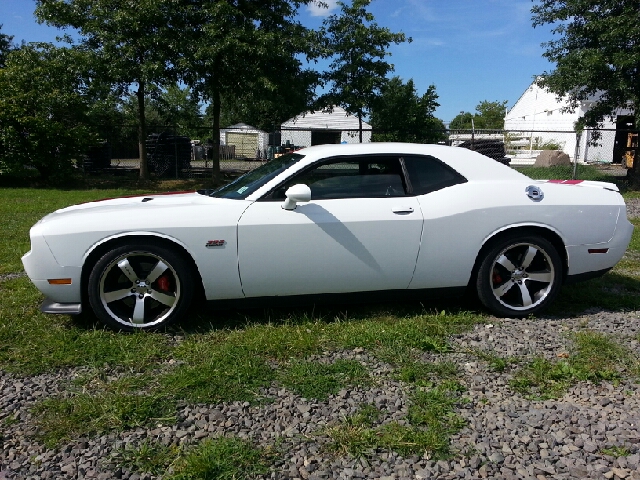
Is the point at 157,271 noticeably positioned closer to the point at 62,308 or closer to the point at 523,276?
the point at 62,308

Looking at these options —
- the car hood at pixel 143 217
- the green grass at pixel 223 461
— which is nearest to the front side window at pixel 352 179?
the car hood at pixel 143 217

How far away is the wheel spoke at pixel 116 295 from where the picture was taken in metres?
3.66

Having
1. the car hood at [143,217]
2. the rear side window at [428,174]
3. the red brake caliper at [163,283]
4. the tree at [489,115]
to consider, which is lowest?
the red brake caliper at [163,283]

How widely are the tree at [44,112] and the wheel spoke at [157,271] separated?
11.8 metres

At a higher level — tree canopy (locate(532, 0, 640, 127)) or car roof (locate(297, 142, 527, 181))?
tree canopy (locate(532, 0, 640, 127))

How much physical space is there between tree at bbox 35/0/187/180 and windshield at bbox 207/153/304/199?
958 centimetres

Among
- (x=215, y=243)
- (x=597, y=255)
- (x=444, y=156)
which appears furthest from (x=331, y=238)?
(x=597, y=255)

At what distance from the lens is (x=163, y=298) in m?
3.73

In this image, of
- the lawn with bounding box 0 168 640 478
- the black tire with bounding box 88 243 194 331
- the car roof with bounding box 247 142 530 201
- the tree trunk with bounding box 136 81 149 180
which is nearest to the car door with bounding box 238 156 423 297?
the car roof with bounding box 247 142 530 201

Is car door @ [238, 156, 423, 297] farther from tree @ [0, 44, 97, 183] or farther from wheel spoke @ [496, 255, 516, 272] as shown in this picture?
tree @ [0, 44, 97, 183]

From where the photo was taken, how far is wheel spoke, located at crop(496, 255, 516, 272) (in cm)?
405

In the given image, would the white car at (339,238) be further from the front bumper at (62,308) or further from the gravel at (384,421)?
the gravel at (384,421)

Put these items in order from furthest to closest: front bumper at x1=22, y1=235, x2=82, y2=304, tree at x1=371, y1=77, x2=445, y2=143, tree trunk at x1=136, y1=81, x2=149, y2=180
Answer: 1. tree at x1=371, y1=77, x2=445, y2=143
2. tree trunk at x1=136, y1=81, x2=149, y2=180
3. front bumper at x1=22, y1=235, x2=82, y2=304

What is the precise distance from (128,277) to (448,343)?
230 cm
